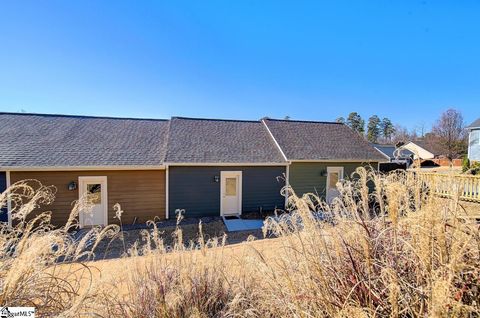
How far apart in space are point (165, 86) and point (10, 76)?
6.94 m

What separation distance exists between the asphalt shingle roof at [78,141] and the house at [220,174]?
110cm

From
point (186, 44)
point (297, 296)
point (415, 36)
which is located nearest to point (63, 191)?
point (186, 44)

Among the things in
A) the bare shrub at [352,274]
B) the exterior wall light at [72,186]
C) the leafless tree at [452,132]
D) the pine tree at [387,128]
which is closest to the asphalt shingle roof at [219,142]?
the exterior wall light at [72,186]

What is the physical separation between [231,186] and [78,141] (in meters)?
7.56

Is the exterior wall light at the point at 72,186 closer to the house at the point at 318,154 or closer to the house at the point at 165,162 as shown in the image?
the house at the point at 165,162

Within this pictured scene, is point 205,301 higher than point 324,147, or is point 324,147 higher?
point 324,147

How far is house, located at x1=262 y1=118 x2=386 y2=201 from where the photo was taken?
11.6m

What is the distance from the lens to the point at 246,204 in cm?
1098

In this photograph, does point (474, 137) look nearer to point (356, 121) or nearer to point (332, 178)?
point (332, 178)

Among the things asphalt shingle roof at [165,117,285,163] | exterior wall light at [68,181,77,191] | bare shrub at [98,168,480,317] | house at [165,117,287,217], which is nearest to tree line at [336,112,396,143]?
asphalt shingle roof at [165,117,285,163]

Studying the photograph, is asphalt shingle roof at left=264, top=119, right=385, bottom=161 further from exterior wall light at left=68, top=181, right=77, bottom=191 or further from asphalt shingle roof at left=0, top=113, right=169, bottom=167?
exterior wall light at left=68, top=181, right=77, bottom=191

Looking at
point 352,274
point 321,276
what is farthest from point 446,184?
point 321,276

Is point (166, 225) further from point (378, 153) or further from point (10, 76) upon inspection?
point (378, 153)

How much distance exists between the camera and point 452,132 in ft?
112
